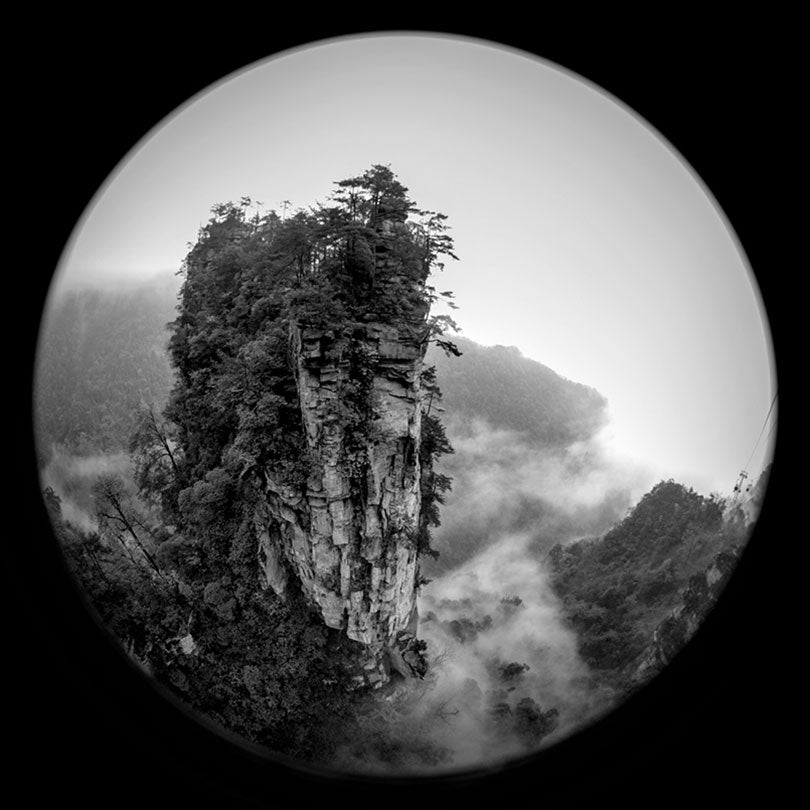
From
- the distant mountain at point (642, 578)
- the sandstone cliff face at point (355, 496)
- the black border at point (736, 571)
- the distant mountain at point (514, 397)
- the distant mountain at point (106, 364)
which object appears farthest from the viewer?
the distant mountain at point (514, 397)

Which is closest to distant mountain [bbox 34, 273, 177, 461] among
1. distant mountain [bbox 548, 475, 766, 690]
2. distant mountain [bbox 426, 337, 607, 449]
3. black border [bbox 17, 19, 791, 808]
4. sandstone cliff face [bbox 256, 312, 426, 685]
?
sandstone cliff face [bbox 256, 312, 426, 685]

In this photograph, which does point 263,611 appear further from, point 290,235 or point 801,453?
point 801,453

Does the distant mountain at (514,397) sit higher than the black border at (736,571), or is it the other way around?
the distant mountain at (514,397)

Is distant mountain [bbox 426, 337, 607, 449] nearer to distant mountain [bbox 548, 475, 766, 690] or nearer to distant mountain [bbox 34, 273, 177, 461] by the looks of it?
distant mountain [bbox 548, 475, 766, 690]

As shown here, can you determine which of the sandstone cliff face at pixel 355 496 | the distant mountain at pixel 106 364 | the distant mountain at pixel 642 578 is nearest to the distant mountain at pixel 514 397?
the distant mountain at pixel 642 578

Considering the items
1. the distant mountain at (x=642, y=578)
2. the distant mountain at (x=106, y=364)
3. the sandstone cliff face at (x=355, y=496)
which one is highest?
the distant mountain at (x=106, y=364)

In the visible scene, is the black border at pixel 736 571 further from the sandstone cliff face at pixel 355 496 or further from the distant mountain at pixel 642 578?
the distant mountain at pixel 642 578

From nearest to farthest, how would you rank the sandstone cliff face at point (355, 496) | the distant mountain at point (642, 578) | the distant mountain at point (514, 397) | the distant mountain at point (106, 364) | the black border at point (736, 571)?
the black border at point (736, 571)
the sandstone cliff face at point (355, 496)
the distant mountain at point (106, 364)
the distant mountain at point (642, 578)
the distant mountain at point (514, 397)
